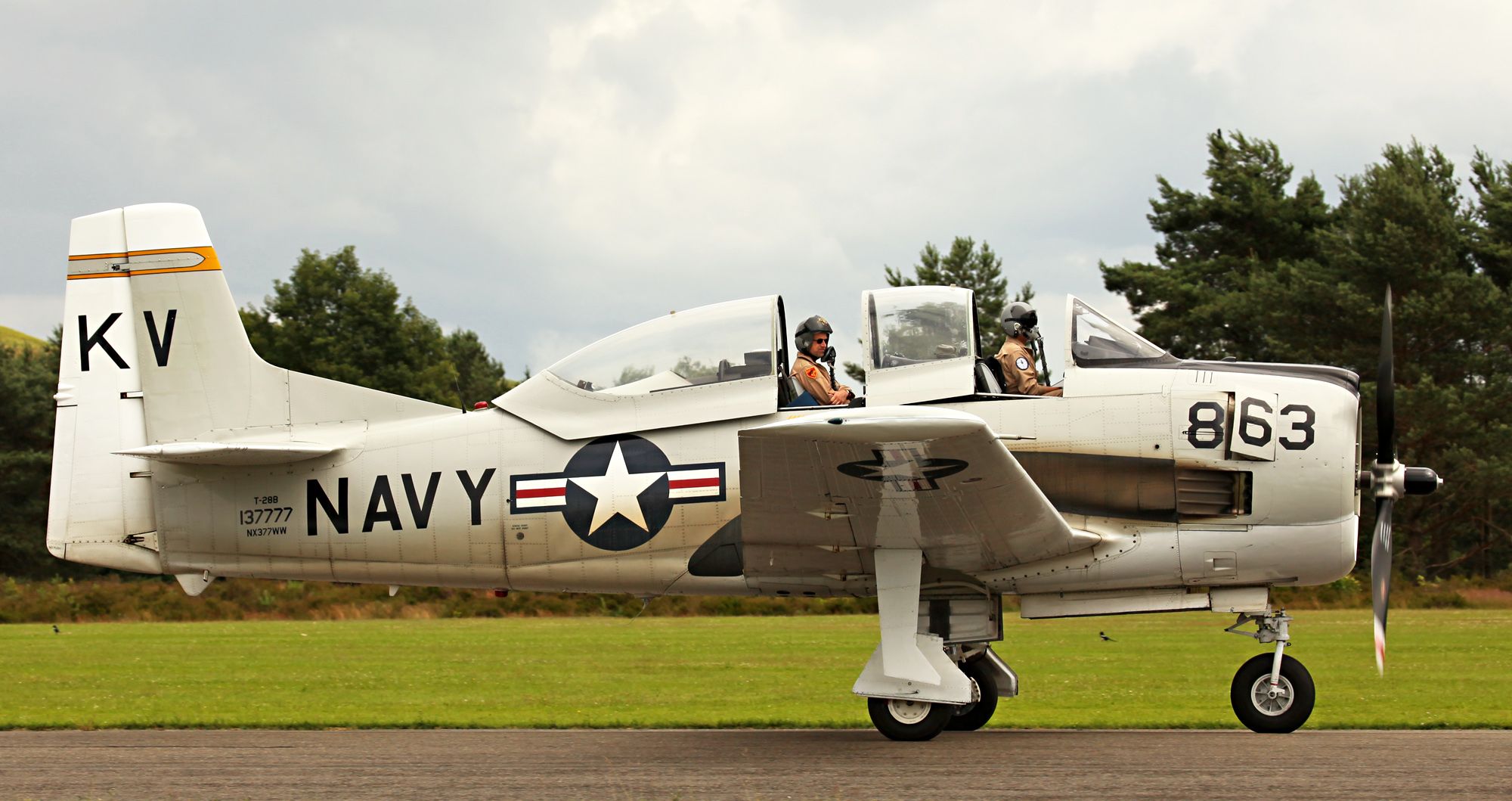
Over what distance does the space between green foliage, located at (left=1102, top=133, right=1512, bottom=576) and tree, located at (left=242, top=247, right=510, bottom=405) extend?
30878 millimetres

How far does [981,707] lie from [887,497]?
301 centimetres

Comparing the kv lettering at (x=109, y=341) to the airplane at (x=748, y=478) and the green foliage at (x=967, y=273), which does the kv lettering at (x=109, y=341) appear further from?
the green foliage at (x=967, y=273)

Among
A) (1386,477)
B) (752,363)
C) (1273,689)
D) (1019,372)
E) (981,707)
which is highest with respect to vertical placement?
(752,363)

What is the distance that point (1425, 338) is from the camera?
34.6 metres

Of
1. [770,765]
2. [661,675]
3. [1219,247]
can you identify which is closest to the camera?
[770,765]

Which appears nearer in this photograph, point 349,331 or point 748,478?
point 748,478

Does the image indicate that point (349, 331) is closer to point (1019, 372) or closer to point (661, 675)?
point (661, 675)

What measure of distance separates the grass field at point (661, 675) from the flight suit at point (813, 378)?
339 centimetres

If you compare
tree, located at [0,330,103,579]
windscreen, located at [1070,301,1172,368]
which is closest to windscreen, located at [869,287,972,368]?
windscreen, located at [1070,301,1172,368]

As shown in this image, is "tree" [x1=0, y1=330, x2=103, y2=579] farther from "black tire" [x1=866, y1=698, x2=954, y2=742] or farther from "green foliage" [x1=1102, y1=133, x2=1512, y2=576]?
"black tire" [x1=866, y1=698, x2=954, y2=742]

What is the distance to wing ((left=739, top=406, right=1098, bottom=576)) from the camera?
7.59 meters

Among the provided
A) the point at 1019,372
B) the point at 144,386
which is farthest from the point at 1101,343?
the point at 144,386

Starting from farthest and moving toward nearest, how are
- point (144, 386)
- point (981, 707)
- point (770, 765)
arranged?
point (144, 386) < point (981, 707) < point (770, 765)

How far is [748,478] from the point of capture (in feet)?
28.0
